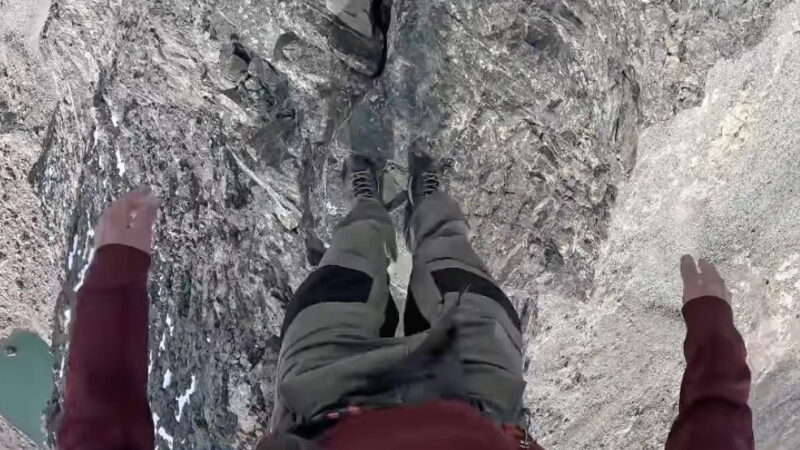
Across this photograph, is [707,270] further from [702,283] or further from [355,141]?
[355,141]

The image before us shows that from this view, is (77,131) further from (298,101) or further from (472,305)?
(472,305)

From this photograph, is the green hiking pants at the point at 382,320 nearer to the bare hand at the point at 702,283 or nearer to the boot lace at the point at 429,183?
the boot lace at the point at 429,183

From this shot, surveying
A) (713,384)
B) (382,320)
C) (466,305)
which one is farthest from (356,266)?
(713,384)

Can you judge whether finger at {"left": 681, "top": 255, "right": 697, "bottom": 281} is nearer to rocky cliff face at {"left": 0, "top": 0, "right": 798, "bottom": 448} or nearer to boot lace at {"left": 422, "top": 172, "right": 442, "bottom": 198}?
rocky cliff face at {"left": 0, "top": 0, "right": 798, "bottom": 448}

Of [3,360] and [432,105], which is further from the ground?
[432,105]

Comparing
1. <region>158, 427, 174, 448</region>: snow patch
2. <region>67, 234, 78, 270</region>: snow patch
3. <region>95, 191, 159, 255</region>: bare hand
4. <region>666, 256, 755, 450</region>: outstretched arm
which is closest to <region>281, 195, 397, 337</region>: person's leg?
<region>95, 191, 159, 255</region>: bare hand

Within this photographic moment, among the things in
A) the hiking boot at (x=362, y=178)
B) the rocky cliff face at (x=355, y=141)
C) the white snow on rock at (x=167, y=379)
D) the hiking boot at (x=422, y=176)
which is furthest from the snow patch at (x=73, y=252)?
the hiking boot at (x=422, y=176)

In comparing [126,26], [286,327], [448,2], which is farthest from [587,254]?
[126,26]
